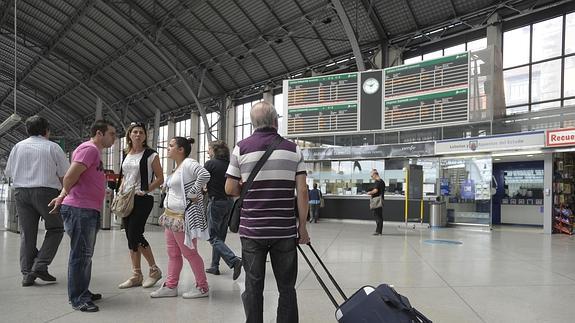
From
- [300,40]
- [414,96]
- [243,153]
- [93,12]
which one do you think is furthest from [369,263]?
[93,12]

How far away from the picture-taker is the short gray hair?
2758 millimetres

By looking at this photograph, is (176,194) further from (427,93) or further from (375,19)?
(375,19)

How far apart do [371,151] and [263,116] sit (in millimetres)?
12428

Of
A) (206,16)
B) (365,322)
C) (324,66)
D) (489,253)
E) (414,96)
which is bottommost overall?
(489,253)

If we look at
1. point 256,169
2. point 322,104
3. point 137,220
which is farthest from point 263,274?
point 322,104

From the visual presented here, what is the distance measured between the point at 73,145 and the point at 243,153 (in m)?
46.3

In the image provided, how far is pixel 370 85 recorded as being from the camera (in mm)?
13148

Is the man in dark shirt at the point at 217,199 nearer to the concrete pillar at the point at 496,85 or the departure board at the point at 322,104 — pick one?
the departure board at the point at 322,104

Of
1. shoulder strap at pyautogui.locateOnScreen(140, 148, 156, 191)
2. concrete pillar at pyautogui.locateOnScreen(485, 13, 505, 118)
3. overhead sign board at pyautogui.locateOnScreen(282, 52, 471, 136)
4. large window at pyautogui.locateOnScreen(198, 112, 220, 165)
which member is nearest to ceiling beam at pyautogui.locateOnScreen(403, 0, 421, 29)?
concrete pillar at pyautogui.locateOnScreen(485, 13, 505, 118)

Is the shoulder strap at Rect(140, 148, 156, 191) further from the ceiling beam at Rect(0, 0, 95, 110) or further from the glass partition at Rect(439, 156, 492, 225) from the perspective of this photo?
the ceiling beam at Rect(0, 0, 95, 110)

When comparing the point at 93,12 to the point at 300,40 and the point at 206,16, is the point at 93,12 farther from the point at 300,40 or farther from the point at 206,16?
the point at 300,40

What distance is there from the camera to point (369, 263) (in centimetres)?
615

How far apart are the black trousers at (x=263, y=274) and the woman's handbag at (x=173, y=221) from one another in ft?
4.88

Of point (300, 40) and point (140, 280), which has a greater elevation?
point (300, 40)
